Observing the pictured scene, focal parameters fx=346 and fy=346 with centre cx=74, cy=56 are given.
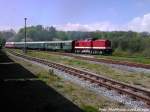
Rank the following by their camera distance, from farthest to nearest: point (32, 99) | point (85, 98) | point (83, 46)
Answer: point (83, 46) → point (85, 98) → point (32, 99)

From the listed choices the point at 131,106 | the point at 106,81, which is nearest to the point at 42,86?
the point at 106,81

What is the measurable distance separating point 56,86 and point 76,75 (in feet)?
18.7

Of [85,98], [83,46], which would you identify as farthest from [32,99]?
[83,46]

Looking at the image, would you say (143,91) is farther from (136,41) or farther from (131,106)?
(136,41)

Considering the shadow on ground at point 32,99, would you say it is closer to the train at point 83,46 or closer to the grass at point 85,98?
the grass at point 85,98

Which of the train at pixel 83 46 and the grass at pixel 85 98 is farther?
the train at pixel 83 46

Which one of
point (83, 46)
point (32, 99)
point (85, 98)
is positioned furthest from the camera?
point (83, 46)

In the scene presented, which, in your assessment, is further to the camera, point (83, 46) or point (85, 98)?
point (83, 46)

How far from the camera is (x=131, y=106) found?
39.6 feet

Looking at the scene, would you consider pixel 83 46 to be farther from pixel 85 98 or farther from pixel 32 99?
pixel 32 99

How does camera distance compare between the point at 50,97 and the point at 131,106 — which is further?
the point at 50,97

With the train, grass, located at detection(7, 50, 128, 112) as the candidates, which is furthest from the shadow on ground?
the train

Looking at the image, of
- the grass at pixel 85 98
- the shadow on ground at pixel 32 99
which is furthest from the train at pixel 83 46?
the grass at pixel 85 98

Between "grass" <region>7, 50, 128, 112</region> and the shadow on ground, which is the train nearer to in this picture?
the shadow on ground
